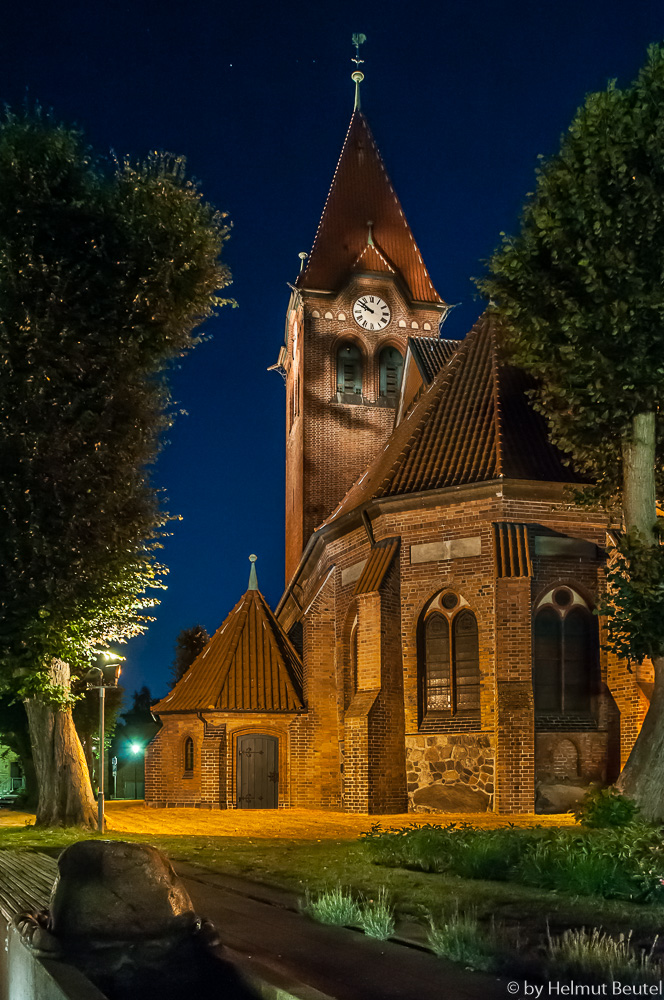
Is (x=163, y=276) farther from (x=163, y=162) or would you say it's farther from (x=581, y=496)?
(x=581, y=496)

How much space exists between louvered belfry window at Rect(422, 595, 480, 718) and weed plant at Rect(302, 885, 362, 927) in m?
14.2

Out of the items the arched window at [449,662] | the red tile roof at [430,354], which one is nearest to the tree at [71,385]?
the arched window at [449,662]

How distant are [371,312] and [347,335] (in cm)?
134

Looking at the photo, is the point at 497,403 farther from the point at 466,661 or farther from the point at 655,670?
the point at 655,670

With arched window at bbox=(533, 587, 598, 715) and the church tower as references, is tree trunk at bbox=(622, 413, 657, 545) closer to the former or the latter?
arched window at bbox=(533, 587, 598, 715)

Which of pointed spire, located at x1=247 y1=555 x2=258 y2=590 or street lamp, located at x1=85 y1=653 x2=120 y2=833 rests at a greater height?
pointed spire, located at x1=247 y1=555 x2=258 y2=590

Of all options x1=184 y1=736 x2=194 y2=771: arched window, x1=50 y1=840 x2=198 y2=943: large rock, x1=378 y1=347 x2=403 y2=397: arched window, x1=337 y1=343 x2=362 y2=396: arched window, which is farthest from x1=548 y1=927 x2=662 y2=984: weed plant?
x1=378 y1=347 x2=403 y2=397: arched window

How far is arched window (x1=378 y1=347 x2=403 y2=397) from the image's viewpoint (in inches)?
1538

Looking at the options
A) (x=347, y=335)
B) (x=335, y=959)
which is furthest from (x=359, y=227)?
(x=335, y=959)

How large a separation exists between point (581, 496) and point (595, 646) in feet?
22.3

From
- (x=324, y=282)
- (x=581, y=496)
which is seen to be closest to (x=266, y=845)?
(x=581, y=496)

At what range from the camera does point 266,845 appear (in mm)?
14961

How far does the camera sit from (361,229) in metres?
40.5

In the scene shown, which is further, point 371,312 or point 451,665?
point 371,312
